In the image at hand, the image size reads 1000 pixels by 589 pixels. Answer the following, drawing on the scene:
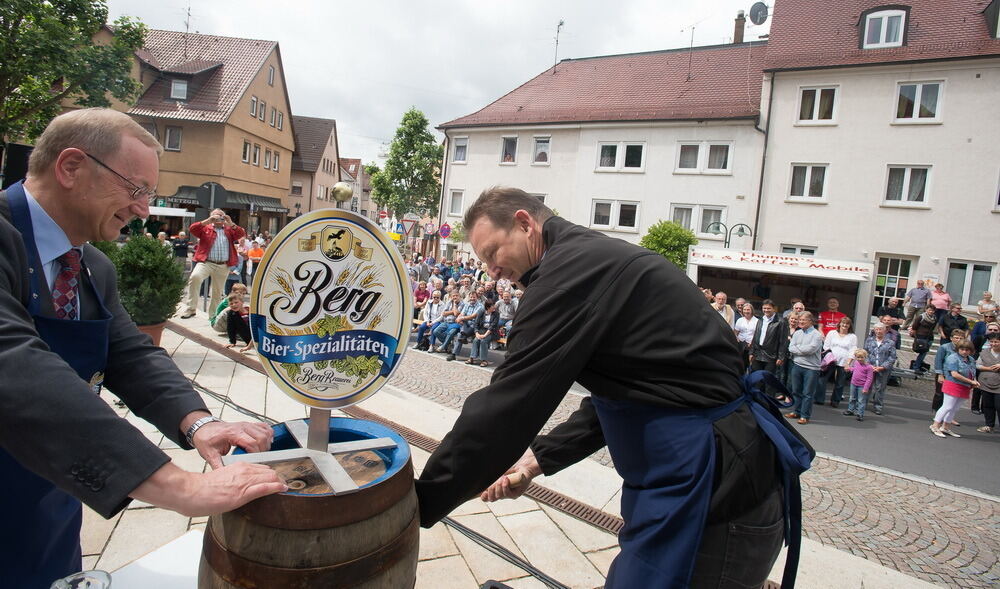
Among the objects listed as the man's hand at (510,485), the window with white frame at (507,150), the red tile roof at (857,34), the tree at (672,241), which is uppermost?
the red tile roof at (857,34)

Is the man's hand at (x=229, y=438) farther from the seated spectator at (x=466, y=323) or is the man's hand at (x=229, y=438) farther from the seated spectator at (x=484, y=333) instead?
the seated spectator at (x=466, y=323)

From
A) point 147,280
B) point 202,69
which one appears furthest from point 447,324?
point 202,69

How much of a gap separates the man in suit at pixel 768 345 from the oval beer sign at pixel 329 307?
359 inches

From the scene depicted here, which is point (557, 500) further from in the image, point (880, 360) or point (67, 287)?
point (880, 360)

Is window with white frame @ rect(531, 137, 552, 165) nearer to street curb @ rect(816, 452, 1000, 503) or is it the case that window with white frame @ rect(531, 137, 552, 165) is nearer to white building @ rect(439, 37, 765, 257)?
white building @ rect(439, 37, 765, 257)

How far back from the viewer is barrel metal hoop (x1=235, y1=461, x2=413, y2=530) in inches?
50.9

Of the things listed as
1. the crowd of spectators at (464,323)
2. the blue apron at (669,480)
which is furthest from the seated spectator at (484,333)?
the blue apron at (669,480)

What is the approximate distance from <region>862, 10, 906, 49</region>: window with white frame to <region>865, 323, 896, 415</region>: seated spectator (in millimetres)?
18419

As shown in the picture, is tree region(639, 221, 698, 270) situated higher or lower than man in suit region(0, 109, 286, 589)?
higher

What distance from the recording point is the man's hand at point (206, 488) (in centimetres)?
117

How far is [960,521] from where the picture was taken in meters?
5.15

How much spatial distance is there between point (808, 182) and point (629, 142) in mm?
8025

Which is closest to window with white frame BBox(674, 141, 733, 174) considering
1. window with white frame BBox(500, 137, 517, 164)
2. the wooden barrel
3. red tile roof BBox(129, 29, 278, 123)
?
window with white frame BBox(500, 137, 517, 164)

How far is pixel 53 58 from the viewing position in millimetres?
13711
